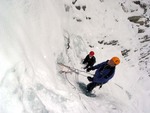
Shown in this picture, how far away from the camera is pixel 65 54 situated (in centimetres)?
823

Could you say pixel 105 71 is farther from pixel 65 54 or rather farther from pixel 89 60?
pixel 89 60

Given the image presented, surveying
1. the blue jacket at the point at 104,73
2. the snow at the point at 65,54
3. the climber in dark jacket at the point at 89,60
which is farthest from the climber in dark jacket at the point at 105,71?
the climber in dark jacket at the point at 89,60

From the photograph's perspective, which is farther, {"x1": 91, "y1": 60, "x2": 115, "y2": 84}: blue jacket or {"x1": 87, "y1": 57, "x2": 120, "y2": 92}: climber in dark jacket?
{"x1": 91, "y1": 60, "x2": 115, "y2": 84}: blue jacket

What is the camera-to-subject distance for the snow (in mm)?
4770

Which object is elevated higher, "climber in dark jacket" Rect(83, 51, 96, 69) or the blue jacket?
the blue jacket

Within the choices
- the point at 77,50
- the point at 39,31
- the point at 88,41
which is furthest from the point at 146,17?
the point at 39,31

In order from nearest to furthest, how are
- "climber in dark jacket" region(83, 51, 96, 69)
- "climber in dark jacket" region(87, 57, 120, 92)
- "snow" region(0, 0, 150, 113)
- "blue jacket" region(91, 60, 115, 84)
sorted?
"snow" region(0, 0, 150, 113) → "climber in dark jacket" region(87, 57, 120, 92) → "blue jacket" region(91, 60, 115, 84) → "climber in dark jacket" region(83, 51, 96, 69)

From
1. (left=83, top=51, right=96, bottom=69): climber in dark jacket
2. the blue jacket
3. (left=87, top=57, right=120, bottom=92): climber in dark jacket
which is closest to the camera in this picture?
(left=87, top=57, right=120, bottom=92): climber in dark jacket

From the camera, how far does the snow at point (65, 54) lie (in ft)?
15.6

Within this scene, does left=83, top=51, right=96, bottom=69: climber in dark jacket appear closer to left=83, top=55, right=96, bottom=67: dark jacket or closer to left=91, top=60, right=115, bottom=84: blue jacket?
left=83, top=55, right=96, bottom=67: dark jacket

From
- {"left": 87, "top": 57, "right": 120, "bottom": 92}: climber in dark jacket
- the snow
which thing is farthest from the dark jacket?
{"left": 87, "top": 57, "right": 120, "bottom": 92}: climber in dark jacket

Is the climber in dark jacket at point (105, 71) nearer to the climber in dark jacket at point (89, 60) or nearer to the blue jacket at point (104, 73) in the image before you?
the blue jacket at point (104, 73)

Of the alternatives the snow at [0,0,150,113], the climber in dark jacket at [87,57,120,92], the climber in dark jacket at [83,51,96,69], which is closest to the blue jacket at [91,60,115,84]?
the climber in dark jacket at [87,57,120,92]

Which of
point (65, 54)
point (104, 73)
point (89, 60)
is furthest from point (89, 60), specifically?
point (104, 73)
